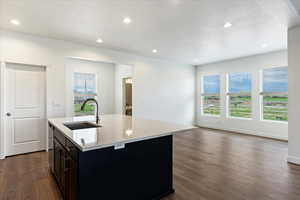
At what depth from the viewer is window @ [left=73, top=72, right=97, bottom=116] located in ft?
21.1

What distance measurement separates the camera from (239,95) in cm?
621

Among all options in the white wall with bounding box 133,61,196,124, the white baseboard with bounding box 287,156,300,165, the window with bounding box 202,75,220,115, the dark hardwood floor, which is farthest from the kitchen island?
the window with bounding box 202,75,220,115

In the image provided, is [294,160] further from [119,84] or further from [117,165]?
[119,84]

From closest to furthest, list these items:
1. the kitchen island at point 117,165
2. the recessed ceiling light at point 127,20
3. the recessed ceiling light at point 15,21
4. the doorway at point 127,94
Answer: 1. the kitchen island at point 117,165
2. the recessed ceiling light at point 127,20
3. the recessed ceiling light at point 15,21
4. the doorway at point 127,94

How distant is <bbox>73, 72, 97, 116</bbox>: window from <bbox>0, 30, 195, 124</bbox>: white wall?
6.60 ft

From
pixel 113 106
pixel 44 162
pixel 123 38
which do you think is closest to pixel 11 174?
pixel 44 162

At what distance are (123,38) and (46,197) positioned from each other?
3463 millimetres

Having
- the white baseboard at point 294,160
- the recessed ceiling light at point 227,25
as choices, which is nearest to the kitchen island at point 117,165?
the recessed ceiling light at point 227,25

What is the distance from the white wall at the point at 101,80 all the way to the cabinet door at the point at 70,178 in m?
4.84

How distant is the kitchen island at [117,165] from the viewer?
1.54 metres

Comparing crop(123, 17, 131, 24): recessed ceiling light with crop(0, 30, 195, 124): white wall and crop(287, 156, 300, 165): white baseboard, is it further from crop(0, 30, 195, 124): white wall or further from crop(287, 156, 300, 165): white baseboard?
crop(287, 156, 300, 165): white baseboard

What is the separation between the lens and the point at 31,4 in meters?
2.63

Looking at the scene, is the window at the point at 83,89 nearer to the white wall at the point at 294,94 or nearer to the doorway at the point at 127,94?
the doorway at the point at 127,94

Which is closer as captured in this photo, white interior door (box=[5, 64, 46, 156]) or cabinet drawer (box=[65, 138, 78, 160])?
cabinet drawer (box=[65, 138, 78, 160])
